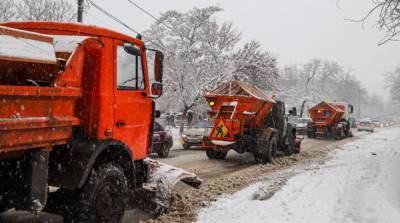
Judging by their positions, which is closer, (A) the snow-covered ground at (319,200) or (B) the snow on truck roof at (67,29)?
(B) the snow on truck roof at (67,29)

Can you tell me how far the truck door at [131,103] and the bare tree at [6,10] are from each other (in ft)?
81.1

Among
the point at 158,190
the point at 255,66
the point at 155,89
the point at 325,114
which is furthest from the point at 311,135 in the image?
the point at 155,89

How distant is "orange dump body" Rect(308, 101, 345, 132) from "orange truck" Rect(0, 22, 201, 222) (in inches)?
956

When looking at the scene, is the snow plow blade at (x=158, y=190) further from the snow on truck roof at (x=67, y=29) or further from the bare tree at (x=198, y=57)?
the bare tree at (x=198, y=57)

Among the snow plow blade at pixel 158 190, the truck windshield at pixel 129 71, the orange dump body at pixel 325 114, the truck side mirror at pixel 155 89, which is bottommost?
the snow plow blade at pixel 158 190

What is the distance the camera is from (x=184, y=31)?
35.5m

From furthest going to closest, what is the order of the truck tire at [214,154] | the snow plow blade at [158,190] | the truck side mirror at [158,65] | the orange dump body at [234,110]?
the truck tire at [214,154], the orange dump body at [234,110], the snow plow blade at [158,190], the truck side mirror at [158,65]

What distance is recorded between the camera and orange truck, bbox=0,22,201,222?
158 inches

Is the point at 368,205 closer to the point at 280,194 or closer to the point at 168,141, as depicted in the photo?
the point at 280,194

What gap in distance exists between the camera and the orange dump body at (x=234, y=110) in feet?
44.8

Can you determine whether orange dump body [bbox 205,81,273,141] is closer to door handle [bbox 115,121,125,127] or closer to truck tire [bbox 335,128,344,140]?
door handle [bbox 115,121,125,127]

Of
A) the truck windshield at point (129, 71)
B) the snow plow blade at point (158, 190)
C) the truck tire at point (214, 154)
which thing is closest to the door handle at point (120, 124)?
the truck windshield at point (129, 71)

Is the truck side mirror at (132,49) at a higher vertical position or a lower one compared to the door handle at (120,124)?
higher

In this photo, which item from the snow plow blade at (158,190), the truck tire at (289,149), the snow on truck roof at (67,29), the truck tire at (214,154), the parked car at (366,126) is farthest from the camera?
the parked car at (366,126)
